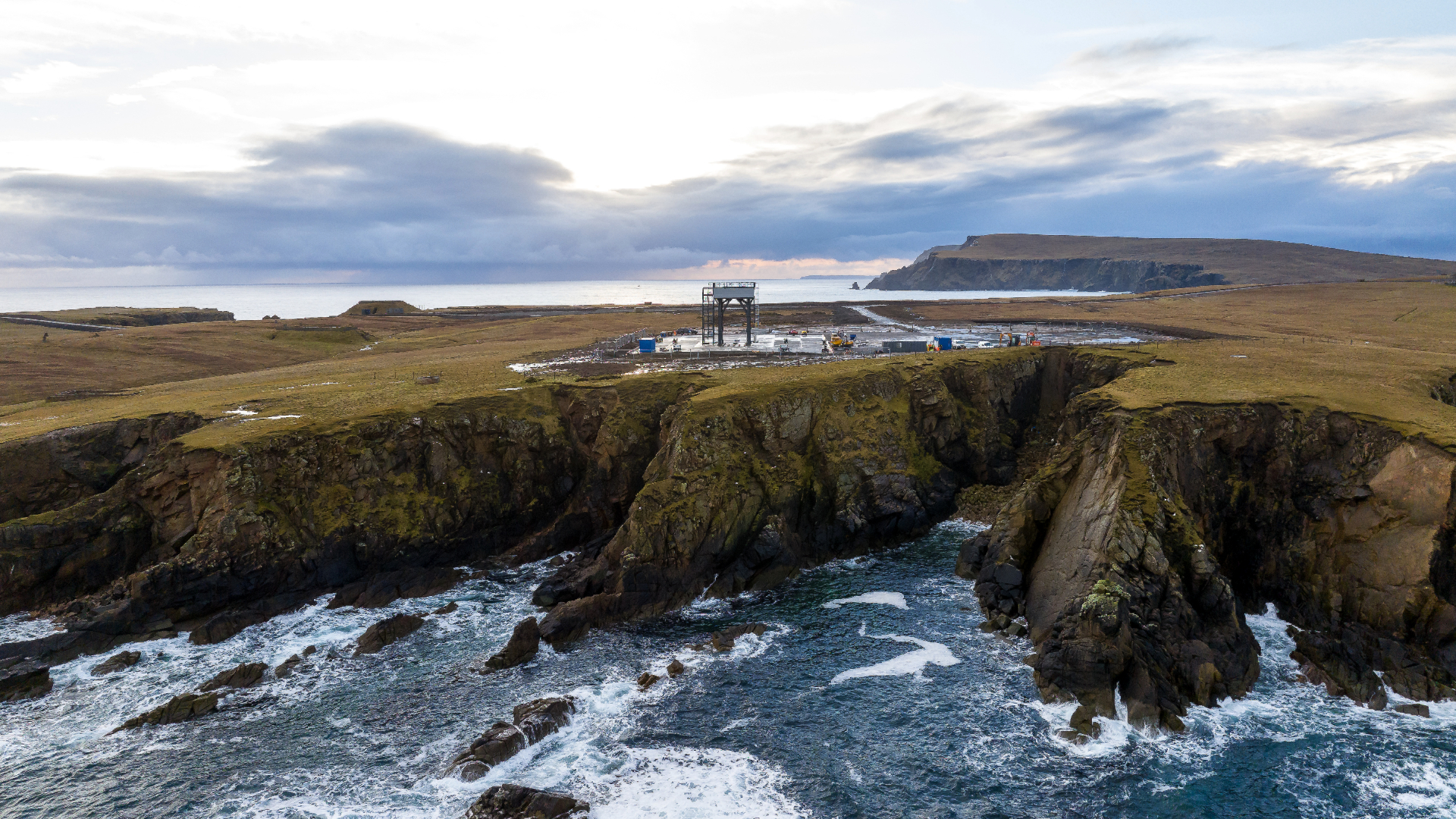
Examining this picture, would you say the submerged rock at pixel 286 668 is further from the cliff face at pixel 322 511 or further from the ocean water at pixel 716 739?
the cliff face at pixel 322 511

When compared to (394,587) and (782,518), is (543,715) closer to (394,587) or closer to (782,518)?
(394,587)

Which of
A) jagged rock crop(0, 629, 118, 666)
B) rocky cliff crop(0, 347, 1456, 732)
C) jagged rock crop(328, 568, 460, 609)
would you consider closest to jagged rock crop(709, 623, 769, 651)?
rocky cliff crop(0, 347, 1456, 732)

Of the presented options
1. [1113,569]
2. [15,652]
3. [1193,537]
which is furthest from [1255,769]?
[15,652]

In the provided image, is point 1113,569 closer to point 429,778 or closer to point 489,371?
point 429,778

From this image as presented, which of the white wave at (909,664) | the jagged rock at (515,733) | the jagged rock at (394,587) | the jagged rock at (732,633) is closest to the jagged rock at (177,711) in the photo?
the jagged rock at (394,587)

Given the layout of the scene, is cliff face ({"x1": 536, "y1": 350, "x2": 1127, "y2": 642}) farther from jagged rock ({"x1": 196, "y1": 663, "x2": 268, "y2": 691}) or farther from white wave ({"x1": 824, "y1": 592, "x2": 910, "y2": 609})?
jagged rock ({"x1": 196, "y1": 663, "x2": 268, "y2": 691})

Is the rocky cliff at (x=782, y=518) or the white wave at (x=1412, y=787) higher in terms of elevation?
the rocky cliff at (x=782, y=518)
